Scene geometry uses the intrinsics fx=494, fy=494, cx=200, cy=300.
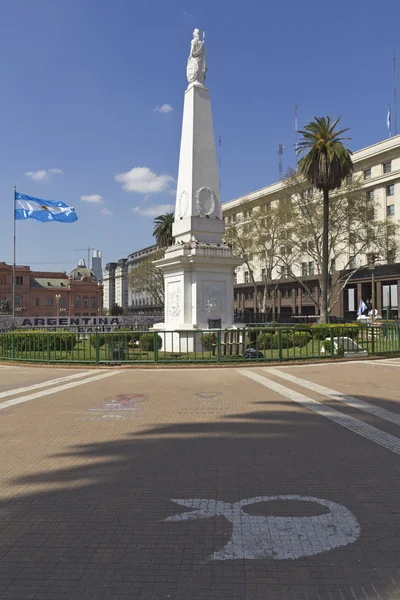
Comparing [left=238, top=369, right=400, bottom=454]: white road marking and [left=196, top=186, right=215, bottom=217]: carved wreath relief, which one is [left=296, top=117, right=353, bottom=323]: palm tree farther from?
[left=238, top=369, right=400, bottom=454]: white road marking

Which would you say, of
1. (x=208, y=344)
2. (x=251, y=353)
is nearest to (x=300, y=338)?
(x=251, y=353)

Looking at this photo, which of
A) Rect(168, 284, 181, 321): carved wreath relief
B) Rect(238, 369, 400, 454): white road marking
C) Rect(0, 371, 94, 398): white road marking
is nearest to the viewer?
Rect(238, 369, 400, 454): white road marking

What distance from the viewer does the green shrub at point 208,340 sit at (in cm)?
1752

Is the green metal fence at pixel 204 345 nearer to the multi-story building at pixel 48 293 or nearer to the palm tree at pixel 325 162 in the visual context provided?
the palm tree at pixel 325 162

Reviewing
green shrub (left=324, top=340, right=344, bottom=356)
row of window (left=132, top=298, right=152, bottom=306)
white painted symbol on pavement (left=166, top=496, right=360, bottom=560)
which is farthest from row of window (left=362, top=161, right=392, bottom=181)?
A: row of window (left=132, top=298, right=152, bottom=306)

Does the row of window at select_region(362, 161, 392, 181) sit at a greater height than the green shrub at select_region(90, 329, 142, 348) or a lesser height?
greater

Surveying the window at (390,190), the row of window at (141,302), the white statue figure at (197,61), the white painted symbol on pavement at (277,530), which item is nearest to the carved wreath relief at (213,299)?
the white statue figure at (197,61)

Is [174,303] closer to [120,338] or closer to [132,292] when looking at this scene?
[120,338]

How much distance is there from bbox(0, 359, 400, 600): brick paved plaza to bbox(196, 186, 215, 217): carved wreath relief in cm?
1275

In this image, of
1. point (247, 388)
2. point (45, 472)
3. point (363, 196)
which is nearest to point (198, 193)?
point (247, 388)

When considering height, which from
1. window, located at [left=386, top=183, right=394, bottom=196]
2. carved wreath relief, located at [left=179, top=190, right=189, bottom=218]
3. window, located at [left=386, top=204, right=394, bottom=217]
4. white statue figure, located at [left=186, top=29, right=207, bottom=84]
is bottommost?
carved wreath relief, located at [left=179, top=190, right=189, bottom=218]

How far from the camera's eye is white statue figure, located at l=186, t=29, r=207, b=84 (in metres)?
21.7

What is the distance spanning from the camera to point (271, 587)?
3107 millimetres

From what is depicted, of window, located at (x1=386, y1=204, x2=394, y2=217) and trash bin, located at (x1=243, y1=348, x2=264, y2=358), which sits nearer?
trash bin, located at (x1=243, y1=348, x2=264, y2=358)
